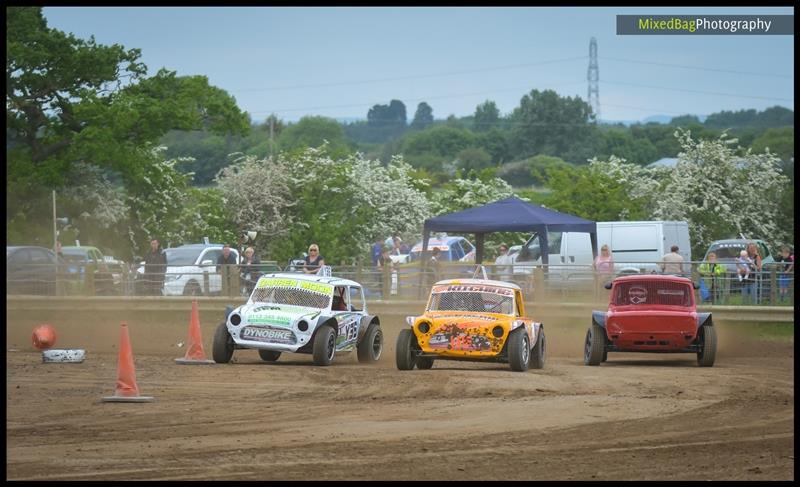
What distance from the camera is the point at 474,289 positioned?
22578 mm

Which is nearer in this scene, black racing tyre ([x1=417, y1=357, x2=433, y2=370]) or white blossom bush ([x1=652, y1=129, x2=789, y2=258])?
black racing tyre ([x1=417, y1=357, x2=433, y2=370])

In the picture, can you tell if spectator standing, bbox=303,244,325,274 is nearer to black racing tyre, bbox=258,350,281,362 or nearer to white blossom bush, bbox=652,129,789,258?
black racing tyre, bbox=258,350,281,362

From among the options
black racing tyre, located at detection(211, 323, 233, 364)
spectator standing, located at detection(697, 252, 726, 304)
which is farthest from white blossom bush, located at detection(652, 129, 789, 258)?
black racing tyre, located at detection(211, 323, 233, 364)

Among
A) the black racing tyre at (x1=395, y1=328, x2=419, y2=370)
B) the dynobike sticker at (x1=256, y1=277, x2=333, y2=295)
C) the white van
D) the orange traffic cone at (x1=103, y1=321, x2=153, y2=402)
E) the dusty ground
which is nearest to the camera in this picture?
the dusty ground

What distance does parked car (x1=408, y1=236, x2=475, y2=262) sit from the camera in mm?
46062

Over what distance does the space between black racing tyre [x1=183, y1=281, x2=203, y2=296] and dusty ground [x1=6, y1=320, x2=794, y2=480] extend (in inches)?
436

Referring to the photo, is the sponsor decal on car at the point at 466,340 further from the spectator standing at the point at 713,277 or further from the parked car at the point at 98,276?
the parked car at the point at 98,276

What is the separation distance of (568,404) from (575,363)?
8486 millimetres

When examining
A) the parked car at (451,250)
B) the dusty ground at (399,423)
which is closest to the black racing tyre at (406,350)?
the dusty ground at (399,423)

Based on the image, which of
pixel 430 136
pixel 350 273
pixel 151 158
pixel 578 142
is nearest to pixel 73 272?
pixel 350 273

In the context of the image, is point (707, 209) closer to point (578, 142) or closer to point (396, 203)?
point (396, 203)

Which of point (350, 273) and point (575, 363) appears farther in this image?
point (350, 273)

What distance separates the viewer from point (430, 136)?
17725cm

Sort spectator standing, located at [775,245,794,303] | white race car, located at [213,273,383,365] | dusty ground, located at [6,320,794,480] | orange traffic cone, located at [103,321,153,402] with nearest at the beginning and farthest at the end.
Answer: dusty ground, located at [6,320,794,480]
orange traffic cone, located at [103,321,153,402]
white race car, located at [213,273,383,365]
spectator standing, located at [775,245,794,303]
